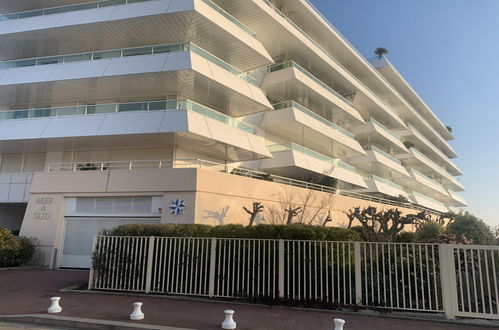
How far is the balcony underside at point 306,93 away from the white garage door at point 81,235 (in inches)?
577

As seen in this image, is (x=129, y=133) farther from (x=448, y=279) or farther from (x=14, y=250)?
(x=448, y=279)

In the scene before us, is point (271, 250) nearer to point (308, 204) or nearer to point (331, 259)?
point (331, 259)

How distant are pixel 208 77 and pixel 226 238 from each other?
38.6 feet

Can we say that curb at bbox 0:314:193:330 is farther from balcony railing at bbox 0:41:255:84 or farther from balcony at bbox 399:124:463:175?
balcony at bbox 399:124:463:175

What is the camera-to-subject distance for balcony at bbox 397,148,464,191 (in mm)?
47797

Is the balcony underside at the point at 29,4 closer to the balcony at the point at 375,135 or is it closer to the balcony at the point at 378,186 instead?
the balcony at the point at 375,135

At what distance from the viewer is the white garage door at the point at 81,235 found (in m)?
17.5

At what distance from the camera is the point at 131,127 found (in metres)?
18.6

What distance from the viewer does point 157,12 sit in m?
19.0

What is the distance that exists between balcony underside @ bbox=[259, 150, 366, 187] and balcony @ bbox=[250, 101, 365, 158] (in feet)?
7.51

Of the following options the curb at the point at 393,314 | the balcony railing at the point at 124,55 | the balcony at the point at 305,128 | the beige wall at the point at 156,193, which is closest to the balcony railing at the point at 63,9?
the balcony railing at the point at 124,55

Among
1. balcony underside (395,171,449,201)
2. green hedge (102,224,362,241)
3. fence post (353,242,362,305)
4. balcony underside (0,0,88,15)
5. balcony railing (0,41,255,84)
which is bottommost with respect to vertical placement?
fence post (353,242,362,305)

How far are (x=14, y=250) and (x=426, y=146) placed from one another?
5611 centimetres

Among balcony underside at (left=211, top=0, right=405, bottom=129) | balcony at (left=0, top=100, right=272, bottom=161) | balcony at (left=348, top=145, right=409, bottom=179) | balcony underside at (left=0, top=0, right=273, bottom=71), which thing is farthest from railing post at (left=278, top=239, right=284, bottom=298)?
balcony at (left=348, top=145, right=409, bottom=179)
